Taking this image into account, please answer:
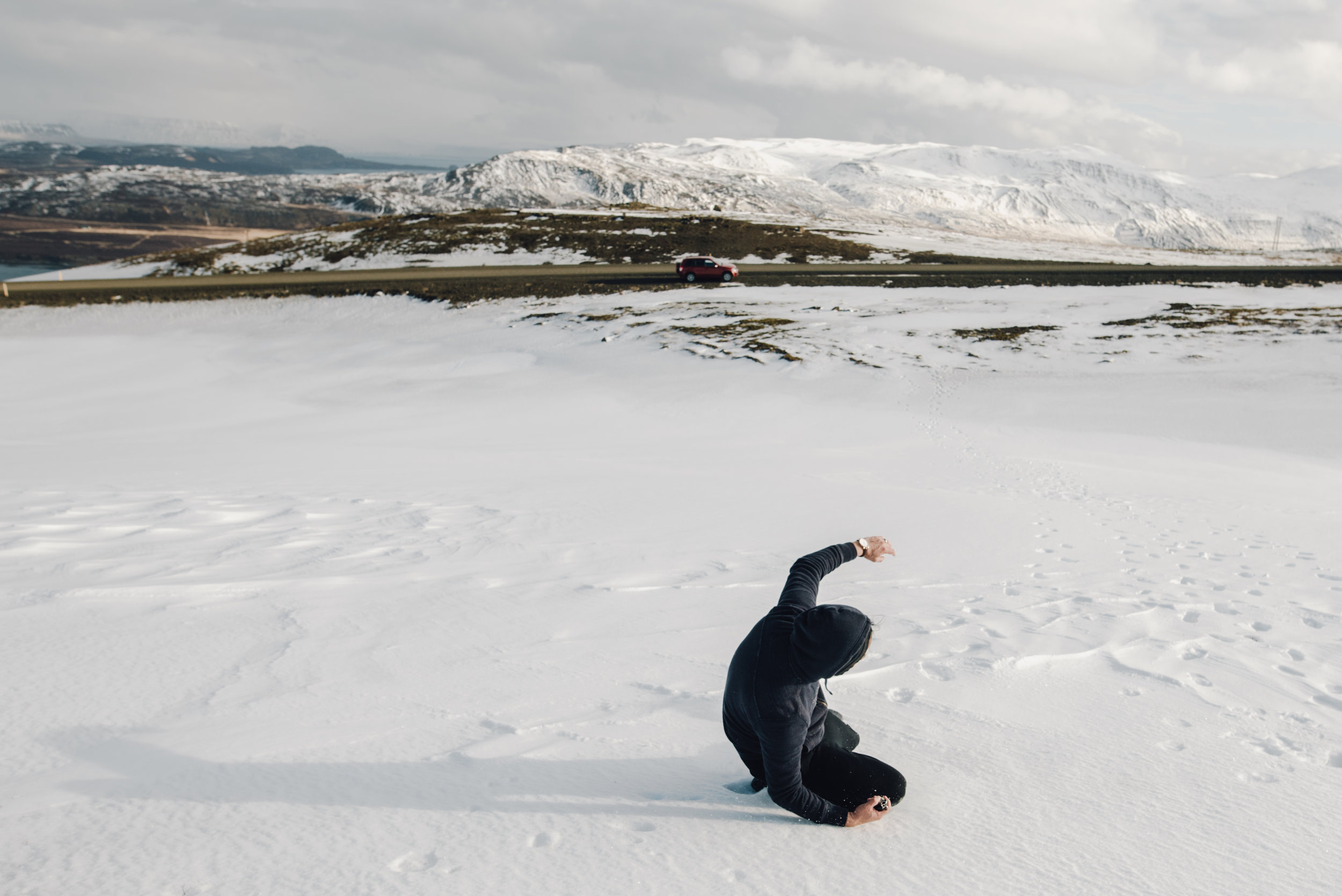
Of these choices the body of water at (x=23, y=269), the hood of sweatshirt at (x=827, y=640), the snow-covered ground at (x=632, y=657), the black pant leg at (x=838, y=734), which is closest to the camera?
the hood of sweatshirt at (x=827, y=640)

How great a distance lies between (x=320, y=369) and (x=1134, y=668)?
19.7 meters

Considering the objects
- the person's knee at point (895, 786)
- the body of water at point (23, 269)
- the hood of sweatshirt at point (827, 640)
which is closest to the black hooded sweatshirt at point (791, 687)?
the hood of sweatshirt at point (827, 640)

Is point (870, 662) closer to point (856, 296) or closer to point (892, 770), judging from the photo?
point (892, 770)

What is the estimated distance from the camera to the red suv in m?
34.9

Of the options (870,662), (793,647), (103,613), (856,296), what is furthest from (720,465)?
(856,296)

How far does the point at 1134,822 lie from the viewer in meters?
3.09

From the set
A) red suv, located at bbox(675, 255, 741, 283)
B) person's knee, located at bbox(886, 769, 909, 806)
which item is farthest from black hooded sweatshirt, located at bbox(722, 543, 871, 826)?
red suv, located at bbox(675, 255, 741, 283)

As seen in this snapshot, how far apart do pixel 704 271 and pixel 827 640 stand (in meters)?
33.6

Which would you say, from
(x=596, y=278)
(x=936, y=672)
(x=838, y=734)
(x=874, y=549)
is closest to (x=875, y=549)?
(x=874, y=549)

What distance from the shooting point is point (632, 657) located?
455 cm

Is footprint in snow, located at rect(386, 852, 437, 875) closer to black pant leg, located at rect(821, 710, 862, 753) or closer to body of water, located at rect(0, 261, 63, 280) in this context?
black pant leg, located at rect(821, 710, 862, 753)

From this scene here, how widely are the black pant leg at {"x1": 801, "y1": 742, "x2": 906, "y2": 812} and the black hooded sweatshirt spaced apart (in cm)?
6

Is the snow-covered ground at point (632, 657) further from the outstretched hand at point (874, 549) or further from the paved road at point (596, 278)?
the paved road at point (596, 278)

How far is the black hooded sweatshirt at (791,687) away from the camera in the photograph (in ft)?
8.56
